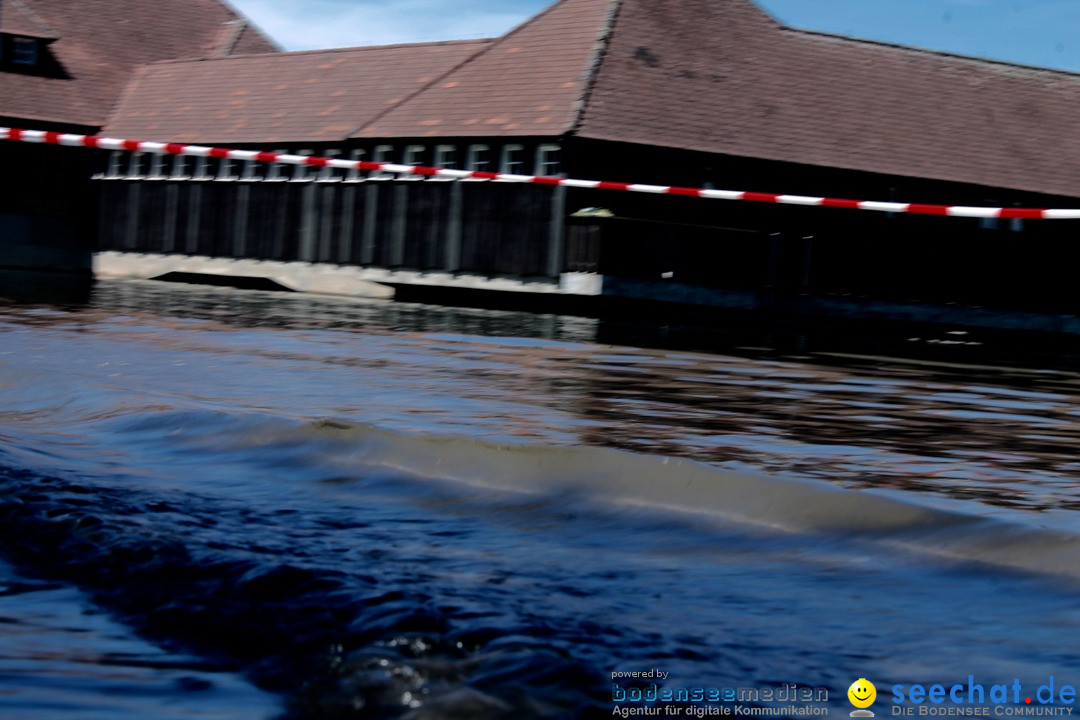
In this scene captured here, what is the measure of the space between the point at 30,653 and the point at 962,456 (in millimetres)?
4810

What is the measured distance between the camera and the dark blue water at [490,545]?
2961 millimetres

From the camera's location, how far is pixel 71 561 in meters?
3.86

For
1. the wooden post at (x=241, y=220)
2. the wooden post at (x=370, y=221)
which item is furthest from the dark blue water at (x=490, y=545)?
the wooden post at (x=241, y=220)

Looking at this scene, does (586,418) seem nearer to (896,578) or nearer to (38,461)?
(38,461)

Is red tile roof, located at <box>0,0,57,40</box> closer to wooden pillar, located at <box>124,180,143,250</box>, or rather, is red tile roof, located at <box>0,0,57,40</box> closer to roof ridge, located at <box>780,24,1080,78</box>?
wooden pillar, located at <box>124,180,143,250</box>

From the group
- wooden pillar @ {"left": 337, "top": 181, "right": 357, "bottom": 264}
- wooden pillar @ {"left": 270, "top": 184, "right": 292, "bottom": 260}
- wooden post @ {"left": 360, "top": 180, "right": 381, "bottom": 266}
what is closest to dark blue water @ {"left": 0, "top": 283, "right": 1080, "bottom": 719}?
wooden post @ {"left": 360, "top": 180, "right": 381, "bottom": 266}

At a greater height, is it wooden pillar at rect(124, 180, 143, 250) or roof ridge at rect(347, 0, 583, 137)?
roof ridge at rect(347, 0, 583, 137)

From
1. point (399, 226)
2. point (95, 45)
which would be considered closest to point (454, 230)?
point (399, 226)

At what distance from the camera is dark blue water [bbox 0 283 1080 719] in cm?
296

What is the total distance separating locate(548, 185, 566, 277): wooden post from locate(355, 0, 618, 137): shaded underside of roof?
118 centimetres

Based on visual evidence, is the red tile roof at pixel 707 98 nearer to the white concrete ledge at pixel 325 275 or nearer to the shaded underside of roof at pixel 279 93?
the shaded underside of roof at pixel 279 93

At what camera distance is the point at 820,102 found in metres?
29.7

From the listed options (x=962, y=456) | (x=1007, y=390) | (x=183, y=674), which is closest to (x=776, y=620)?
(x=183, y=674)

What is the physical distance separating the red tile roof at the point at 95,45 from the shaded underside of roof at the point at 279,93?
3.27 ft
